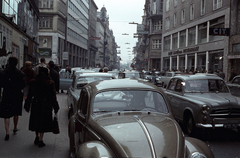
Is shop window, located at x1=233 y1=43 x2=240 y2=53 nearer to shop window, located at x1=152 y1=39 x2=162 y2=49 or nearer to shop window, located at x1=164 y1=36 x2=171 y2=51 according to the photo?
shop window, located at x1=164 y1=36 x2=171 y2=51

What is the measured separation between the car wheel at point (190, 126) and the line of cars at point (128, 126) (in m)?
3.46

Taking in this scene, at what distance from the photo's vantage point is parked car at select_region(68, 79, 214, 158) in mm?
3260

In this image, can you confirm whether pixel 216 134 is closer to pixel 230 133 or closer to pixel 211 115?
pixel 230 133

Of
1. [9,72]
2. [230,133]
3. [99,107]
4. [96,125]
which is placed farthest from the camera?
[230,133]

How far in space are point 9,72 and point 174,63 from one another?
3897 cm

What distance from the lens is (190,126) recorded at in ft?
25.2

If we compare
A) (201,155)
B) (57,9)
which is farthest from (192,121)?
(57,9)

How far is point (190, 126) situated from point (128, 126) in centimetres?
449

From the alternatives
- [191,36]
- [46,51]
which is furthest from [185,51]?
[46,51]

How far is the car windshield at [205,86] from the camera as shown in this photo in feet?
28.6

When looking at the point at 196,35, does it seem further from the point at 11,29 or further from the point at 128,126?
the point at 128,126

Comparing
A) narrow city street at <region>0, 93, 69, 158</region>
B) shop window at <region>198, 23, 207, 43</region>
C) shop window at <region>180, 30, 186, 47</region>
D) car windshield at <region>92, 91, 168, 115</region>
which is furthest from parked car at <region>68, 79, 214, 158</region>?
shop window at <region>180, 30, 186, 47</region>

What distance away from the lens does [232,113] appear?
23.7ft

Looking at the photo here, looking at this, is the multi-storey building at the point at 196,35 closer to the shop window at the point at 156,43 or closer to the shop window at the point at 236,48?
the shop window at the point at 236,48
